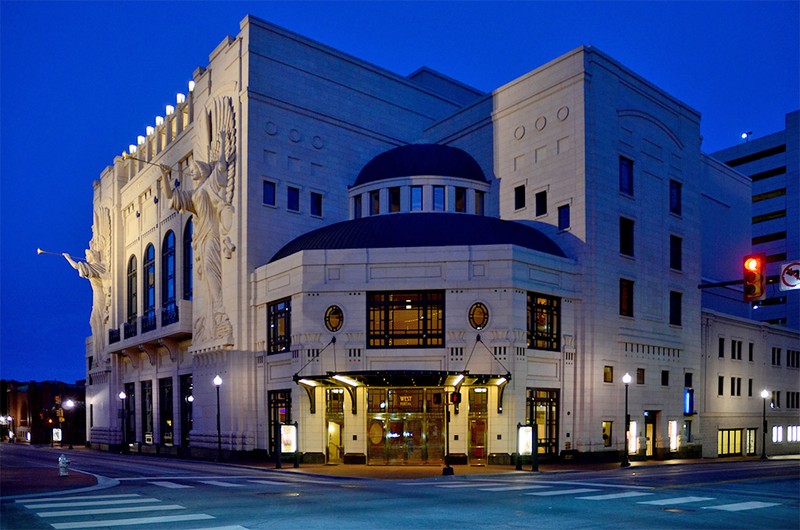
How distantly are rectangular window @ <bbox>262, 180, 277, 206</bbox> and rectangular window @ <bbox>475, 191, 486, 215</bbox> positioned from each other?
43.3 feet

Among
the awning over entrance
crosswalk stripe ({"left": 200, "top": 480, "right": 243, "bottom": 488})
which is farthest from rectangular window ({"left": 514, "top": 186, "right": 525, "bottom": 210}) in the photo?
crosswalk stripe ({"left": 200, "top": 480, "right": 243, "bottom": 488})

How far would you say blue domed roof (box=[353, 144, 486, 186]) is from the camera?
49.2m

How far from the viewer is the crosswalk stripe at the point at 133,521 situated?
15930 millimetres

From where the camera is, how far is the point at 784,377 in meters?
65.1

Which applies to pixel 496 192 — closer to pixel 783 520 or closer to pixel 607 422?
pixel 607 422

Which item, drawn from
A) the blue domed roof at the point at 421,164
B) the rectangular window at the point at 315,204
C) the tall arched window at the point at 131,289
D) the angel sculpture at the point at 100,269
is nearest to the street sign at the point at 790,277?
the blue domed roof at the point at 421,164

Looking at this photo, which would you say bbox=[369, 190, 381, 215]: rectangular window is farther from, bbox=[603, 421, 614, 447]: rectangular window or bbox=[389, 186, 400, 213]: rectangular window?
bbox=[603, 421, 614, 447]: rectangular window

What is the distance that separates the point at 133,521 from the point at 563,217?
111 ft

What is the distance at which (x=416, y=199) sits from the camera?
48750 millimetres

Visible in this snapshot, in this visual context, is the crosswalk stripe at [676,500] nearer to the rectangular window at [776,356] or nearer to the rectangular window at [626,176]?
the rectangular window at [626,176]

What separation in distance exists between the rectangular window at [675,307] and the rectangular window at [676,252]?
1811 millimetres

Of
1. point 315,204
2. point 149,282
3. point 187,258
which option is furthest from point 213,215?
point 149,282

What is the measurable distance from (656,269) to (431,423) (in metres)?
19.7

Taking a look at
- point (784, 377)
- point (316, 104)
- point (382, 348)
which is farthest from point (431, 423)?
point (784, 377)
